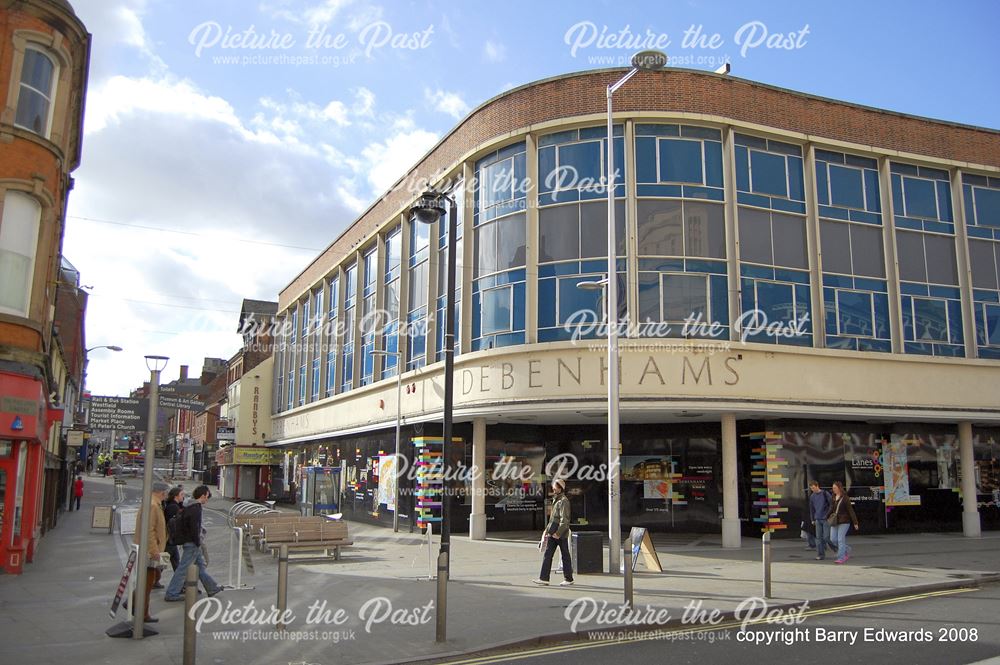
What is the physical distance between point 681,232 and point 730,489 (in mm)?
6956

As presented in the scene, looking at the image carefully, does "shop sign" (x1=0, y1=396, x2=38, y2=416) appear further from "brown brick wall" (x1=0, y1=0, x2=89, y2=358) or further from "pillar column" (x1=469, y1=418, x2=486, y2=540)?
"pillar column" (x1=469, y1=418, x2=486, y2=540)

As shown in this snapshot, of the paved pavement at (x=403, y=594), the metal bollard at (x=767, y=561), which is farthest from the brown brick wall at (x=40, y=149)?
the metal bollard at (x=767, y=561)

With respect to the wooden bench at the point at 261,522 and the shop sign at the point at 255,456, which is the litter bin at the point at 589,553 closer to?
the wooden bench at the point at 261,522

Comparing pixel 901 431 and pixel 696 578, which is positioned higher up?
pixel 901 431

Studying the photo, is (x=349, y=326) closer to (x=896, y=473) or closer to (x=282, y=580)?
(x=896, y=473)

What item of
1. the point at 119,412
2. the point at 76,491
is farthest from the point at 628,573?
the point at 76,491

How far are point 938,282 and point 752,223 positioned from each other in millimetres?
7186

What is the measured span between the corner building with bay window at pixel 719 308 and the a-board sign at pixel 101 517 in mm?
8876

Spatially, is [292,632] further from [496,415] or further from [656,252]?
[656,252]

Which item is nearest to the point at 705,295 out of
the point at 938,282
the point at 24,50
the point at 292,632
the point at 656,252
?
the point at 656,252

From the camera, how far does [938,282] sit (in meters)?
23.9

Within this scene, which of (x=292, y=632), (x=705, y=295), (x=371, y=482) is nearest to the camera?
(x=292, y=632)

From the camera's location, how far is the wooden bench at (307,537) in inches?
651

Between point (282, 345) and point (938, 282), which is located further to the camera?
point (282, 345)
